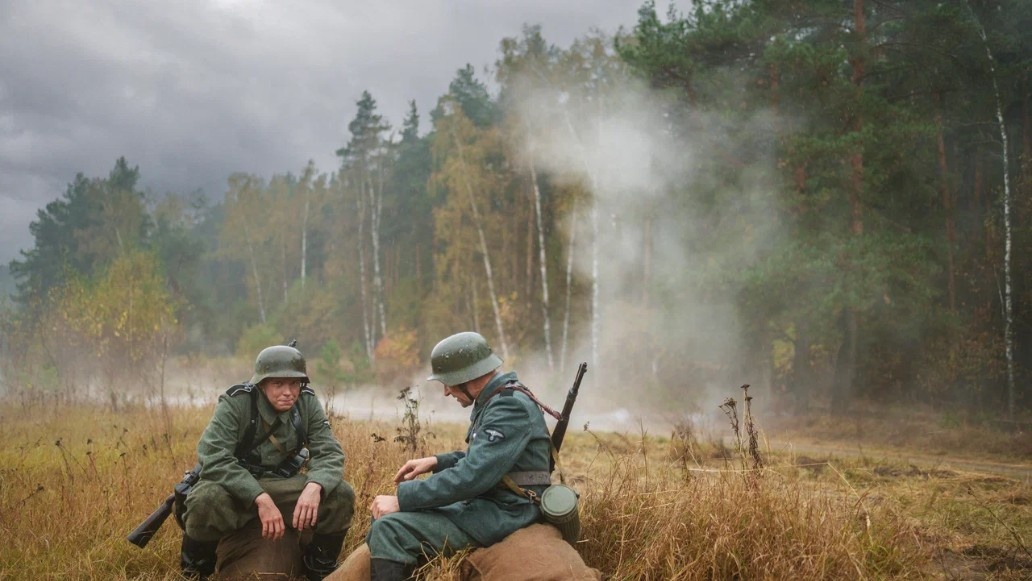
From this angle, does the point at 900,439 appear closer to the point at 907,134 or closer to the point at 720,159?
the point at 907,134

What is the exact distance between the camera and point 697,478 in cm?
437

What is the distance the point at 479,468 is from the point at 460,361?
64 cm

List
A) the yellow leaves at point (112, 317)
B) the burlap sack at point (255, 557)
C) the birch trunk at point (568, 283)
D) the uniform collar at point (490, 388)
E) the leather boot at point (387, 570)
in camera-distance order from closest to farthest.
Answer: the leather boot at point (387, 570)
the uniform collar at point (490, 388)
the burlap sack at point (255, 557)
the yellow leaves at point (112, 317)
the birch trunk at point (568, 283)

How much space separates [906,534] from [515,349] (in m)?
21.5

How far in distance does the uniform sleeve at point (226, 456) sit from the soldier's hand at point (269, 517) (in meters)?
0.08

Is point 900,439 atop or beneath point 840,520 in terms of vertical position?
beneath

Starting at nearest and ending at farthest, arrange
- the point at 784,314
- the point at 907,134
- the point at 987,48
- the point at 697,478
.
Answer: the point at 697,478 < the point at 907,134 < the point at 987,48 < the point at 784,314

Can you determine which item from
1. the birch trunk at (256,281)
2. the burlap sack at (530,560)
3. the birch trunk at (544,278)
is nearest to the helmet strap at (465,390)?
the burlap sack at (530,560)

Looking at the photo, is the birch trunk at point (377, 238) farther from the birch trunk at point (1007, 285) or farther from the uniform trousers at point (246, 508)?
the uniform trousers at point (246, 508)

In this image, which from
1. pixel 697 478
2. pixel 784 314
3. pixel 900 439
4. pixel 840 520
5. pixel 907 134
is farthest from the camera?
pixel 784 314

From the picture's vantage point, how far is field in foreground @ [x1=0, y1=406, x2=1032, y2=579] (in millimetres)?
3523

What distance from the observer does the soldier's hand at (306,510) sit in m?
3.98

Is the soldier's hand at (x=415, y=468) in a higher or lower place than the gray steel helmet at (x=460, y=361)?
lower

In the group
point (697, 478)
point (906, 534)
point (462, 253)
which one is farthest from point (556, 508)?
point (462, 253)
